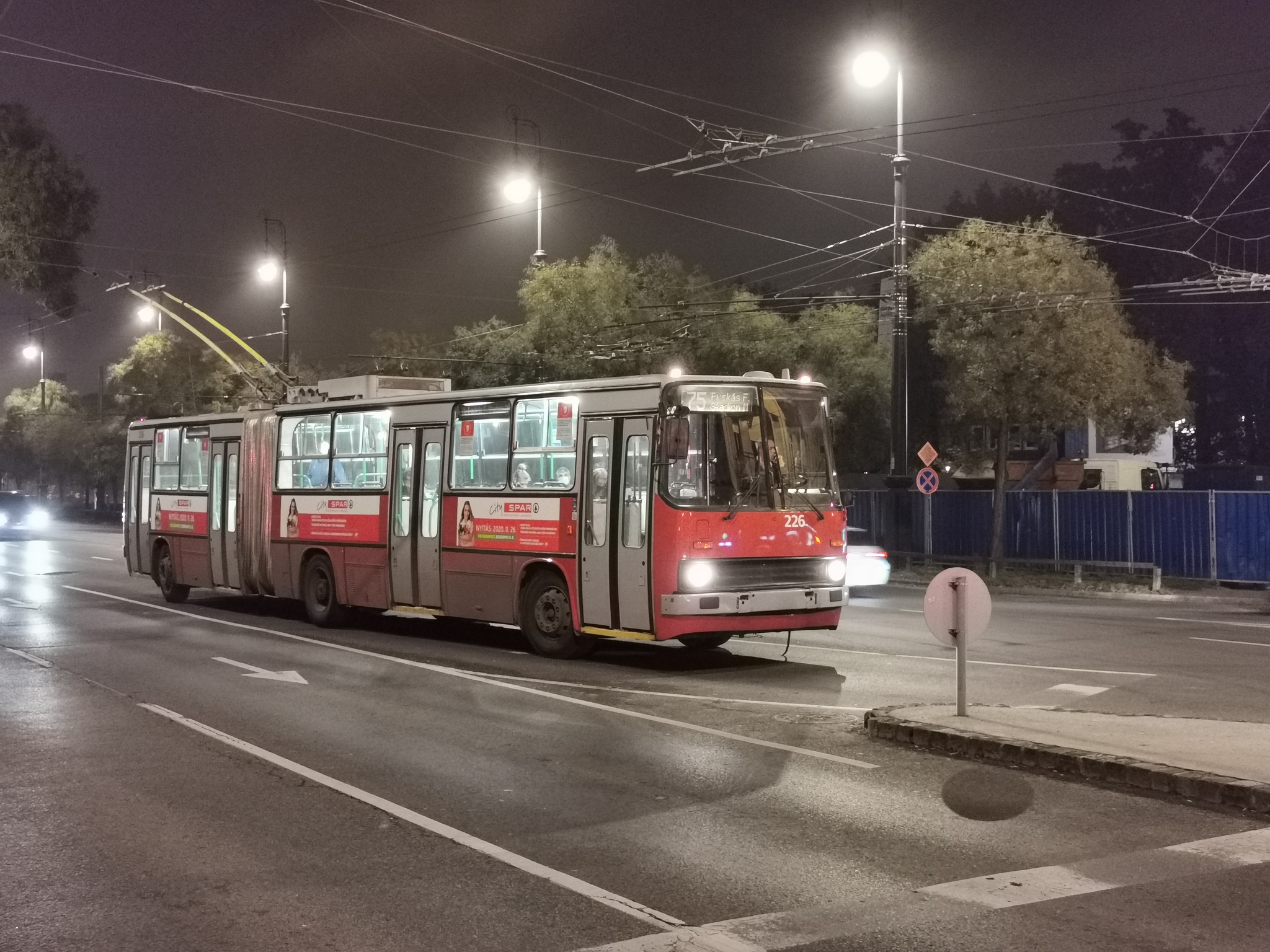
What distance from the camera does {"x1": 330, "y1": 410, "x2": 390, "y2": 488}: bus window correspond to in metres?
17.9

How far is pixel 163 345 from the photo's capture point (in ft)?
234

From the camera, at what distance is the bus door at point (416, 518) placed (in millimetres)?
16875

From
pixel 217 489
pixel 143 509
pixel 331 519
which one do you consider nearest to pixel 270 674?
pixel 331 519

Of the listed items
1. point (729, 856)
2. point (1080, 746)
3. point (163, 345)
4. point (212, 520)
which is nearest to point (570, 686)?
point (1080, 746)

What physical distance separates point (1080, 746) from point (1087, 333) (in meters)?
23.6

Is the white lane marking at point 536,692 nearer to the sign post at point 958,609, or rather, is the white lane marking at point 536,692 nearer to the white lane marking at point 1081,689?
the sign post at point 958,609

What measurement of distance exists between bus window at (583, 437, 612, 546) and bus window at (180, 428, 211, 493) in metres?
9.95

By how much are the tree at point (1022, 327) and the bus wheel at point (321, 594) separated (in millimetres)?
17441

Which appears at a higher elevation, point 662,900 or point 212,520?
point 212,520

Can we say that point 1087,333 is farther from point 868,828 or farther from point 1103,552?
point 868,828

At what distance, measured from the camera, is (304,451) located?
1962cm

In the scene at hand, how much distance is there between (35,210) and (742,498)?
2745cm

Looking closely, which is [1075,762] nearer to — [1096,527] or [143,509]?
[143,509]

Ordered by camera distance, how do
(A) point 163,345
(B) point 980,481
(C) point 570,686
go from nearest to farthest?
(C) point 570,686
(B) point 980,481
(A) point 163,345
